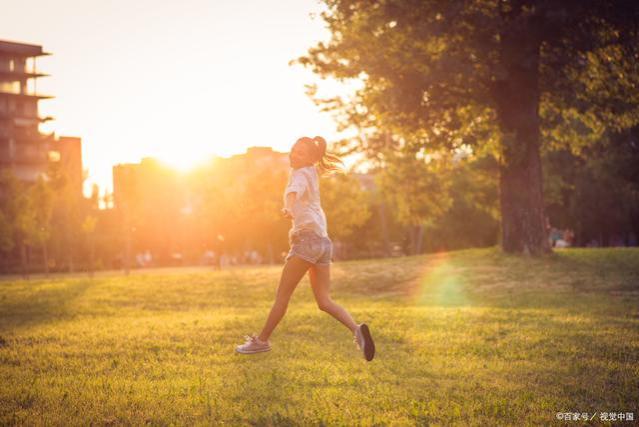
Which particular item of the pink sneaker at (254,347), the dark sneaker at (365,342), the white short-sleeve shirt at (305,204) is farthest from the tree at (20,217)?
the dark sneaker at (365,342)

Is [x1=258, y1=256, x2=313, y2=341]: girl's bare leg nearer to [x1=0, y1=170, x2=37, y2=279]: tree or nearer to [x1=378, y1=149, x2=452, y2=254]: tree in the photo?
[x1=378, y1=149, x2=452, y2=254]: tree

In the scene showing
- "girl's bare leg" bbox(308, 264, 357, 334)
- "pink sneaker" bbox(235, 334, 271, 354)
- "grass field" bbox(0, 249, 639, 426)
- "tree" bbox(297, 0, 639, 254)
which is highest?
"tree" bbox(297, 0, 639, 254)

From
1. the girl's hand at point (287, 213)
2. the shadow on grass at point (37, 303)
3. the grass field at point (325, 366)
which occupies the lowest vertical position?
the shadow on grass at point (37, 303)

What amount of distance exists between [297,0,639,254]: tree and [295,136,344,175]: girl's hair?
12.5 m

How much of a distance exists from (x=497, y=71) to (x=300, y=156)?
13837mm

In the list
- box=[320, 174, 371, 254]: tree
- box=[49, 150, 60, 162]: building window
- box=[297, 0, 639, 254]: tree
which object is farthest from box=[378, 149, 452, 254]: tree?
box=[49, 150, 60, 162]: building window

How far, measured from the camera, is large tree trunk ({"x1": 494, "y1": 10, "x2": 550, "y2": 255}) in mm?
21331

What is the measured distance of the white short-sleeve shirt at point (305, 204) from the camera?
7023 mm

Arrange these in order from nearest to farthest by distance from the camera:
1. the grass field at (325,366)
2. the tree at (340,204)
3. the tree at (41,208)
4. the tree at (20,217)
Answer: the grass field at (325,366)
the tree at (41,208)
the tree at (20,217)
the tree at (340,204)

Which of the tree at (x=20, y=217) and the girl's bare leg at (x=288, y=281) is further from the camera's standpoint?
the tree at (x=20, y=217)

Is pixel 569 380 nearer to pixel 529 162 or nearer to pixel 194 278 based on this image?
pixel 529 162

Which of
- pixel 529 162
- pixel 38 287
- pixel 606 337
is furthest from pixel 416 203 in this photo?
pixel 606 337

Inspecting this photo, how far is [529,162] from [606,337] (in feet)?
44.7

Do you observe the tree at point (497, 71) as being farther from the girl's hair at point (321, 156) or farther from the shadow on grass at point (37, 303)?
the girl's hair at point (321, 156)
